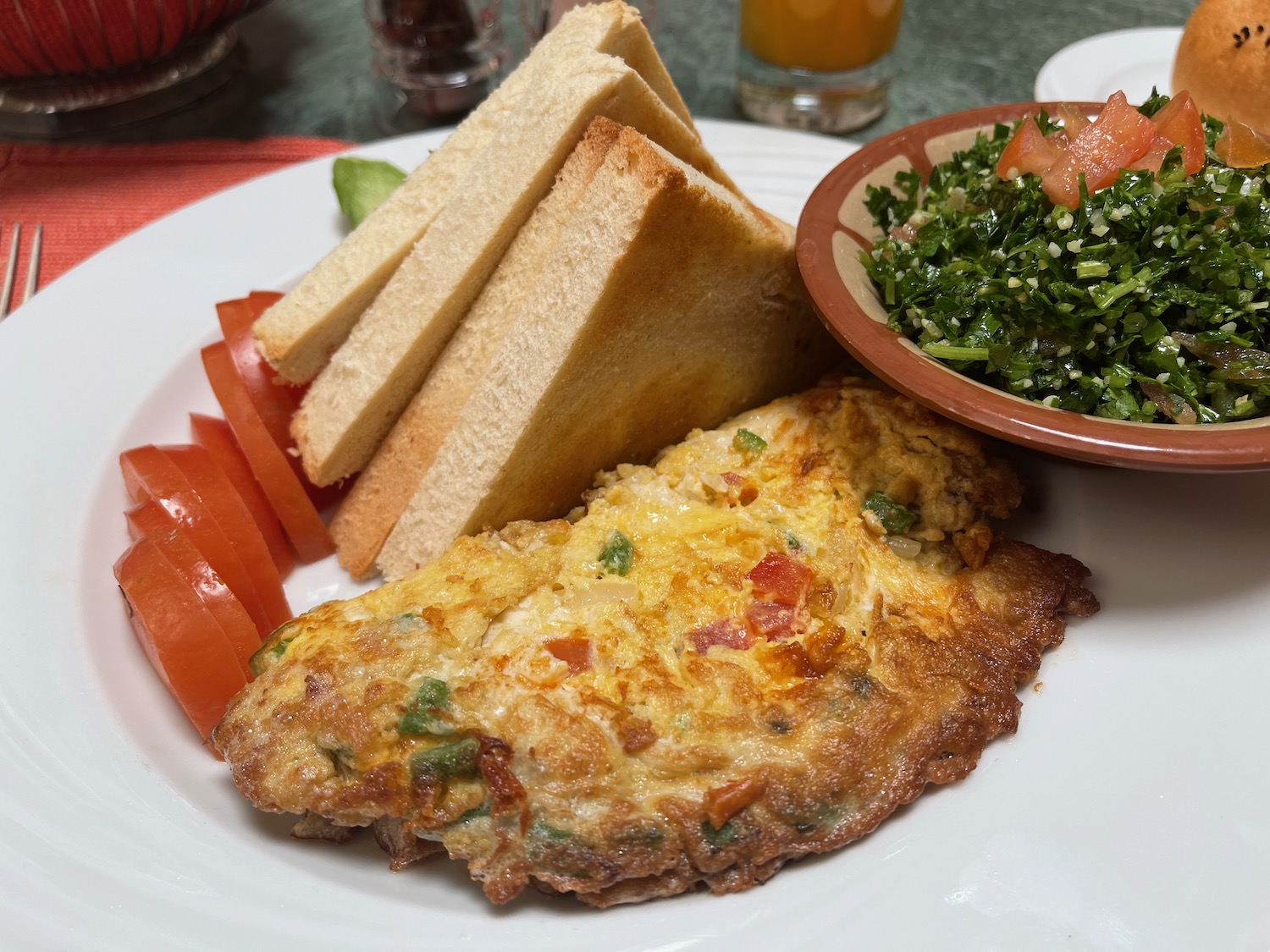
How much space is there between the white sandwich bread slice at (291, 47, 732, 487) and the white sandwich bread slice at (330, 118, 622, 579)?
51mm

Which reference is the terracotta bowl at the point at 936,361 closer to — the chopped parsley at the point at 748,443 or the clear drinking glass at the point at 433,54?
the chopped parsley at the point at 748,443

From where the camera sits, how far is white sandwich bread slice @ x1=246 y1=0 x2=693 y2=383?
304 centimetres

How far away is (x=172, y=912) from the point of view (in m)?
1.96

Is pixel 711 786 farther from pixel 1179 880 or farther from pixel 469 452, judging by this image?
pixel 469 452

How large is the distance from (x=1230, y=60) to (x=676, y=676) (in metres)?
3.48

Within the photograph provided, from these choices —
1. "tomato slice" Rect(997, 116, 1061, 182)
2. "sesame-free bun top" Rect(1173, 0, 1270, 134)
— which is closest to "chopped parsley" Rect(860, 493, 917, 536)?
"tomato slice" Rect(997, 116, 1061, 182)

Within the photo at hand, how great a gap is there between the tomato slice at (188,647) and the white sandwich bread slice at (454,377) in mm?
664

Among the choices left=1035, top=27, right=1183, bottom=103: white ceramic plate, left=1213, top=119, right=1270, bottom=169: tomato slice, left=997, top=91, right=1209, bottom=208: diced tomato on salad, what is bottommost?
left=1035, top=27, right=1183, bottom=103: white ceramic plate

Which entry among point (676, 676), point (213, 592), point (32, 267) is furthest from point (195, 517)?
point (32, 267)

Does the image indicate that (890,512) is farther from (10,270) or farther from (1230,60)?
(10,270)

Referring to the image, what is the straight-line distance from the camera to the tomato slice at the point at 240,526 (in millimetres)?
2742

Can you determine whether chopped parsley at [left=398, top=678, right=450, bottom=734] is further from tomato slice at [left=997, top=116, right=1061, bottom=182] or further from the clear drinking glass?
the clear drinking glass

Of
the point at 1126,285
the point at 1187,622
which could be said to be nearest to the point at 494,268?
the point at 1126,285

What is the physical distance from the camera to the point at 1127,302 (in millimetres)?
2367
